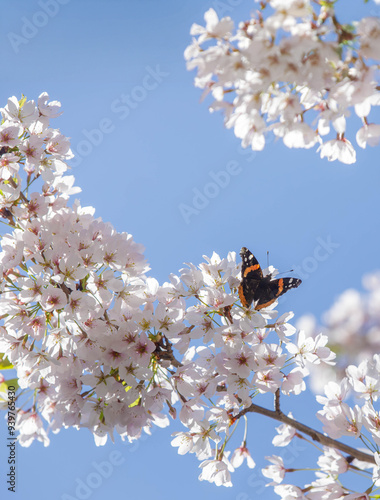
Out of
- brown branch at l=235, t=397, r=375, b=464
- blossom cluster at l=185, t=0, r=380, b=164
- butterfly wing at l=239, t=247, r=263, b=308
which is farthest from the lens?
Answer: butterfly wing at l=239, t=247, r=263, b=308

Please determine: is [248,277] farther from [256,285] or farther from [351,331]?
[351,331]

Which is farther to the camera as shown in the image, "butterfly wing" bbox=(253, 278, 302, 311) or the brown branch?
"butterfly wing" bbox=(253, 278, 302, 311)

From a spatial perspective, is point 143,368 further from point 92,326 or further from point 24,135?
point 24,135

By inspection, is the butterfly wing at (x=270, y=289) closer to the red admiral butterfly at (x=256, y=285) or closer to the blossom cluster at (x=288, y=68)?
the red admiral butterfly at (x=256, y=285)

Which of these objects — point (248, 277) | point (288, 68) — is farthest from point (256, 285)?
point (288, 68)

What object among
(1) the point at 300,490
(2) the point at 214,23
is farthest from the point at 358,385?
(2) the point at 214,23

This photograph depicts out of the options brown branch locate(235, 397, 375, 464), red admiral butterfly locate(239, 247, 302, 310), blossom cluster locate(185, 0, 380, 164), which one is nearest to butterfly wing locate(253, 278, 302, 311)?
red admiral butterfly locate(239, 247, 302, 310)

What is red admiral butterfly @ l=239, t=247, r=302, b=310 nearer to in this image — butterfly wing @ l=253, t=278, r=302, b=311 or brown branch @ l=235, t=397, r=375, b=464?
butterfly wing @ l=253, t=278, r=302, b=311
